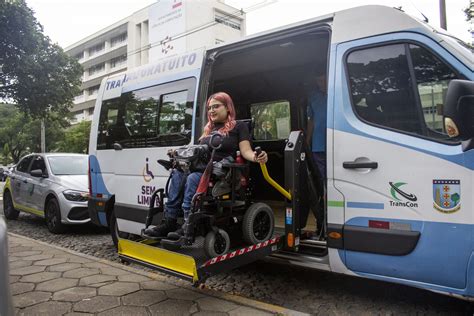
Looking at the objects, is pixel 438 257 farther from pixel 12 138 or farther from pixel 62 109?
pixel 12 138

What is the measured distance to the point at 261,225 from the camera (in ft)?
13.0

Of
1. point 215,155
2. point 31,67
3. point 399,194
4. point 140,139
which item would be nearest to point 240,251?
point 215,155

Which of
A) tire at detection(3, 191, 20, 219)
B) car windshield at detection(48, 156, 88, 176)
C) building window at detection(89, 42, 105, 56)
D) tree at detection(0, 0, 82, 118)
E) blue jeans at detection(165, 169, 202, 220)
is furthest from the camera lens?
building window at detection(89, 42, 105, 56)

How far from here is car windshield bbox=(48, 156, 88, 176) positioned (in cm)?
825

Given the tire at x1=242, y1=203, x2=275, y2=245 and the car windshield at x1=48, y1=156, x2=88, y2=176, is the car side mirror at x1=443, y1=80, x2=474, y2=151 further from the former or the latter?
the car windshield at x1=48, y1=156, x2=88, y2=176

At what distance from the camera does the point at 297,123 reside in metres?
6.61

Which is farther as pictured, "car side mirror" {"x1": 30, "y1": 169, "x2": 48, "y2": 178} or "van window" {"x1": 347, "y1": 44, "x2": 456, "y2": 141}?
"car side mirror" {"x1": 30, "y1": 169, "x2": 48, "y2": 178}

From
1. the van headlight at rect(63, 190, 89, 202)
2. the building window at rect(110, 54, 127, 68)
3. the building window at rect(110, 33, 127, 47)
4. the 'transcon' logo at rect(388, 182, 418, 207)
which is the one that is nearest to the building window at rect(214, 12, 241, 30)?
the building window at rect(110, 33, 127, 47)

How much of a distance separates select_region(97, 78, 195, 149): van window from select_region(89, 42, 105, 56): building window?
189 ft

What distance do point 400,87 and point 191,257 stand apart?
2.20 meters

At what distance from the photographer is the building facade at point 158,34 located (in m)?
48.5

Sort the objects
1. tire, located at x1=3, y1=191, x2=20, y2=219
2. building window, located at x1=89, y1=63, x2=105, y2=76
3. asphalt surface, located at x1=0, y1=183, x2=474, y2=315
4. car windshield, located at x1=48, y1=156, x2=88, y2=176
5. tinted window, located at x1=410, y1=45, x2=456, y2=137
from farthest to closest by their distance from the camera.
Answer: building window, located at x1=89, y1=63, x2=105, y2=76
tire, located at x1=3, y1=191, x2=20, y2=219
car windshield, located at x1=48, y1=156, x2=88, y2=176
asphalt surface, located at x1=0, y1=183, x2=474, y2=315
tinted window, located at x1=410, y1=45, x2=456, y2=137

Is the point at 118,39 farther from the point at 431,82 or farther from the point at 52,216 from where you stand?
the point at 431,82

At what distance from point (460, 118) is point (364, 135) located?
0.83 metres
